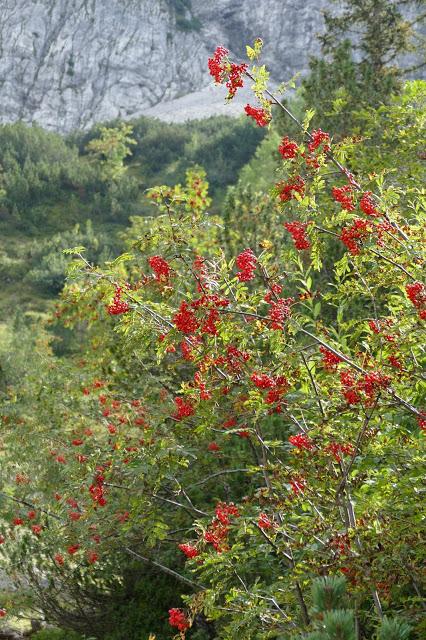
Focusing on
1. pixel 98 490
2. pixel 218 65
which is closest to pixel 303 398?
pixel 98 490

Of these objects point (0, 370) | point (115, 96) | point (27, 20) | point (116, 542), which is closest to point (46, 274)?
point (0, 370)

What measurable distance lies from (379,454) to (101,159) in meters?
56.3

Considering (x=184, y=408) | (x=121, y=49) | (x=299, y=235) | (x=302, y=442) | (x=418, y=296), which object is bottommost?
(x=184, y=408)

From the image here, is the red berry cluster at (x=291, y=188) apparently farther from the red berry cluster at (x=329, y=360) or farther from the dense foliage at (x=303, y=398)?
the red berry cluster at (x=329, y=360)

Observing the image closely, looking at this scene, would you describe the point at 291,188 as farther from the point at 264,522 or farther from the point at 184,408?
the point at 264,522

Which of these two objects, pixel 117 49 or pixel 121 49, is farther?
pixel 121 49

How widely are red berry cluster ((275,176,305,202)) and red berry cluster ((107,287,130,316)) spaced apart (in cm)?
108

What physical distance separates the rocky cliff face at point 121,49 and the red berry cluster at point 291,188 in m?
92.1

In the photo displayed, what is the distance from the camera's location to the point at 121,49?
104m

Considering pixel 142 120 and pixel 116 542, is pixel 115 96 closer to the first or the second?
pixel 142 120

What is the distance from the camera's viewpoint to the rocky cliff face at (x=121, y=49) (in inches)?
3853

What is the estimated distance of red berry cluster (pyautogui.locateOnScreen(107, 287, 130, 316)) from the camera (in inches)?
138

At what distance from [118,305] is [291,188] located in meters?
1.18

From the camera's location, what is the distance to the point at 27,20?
330ft
